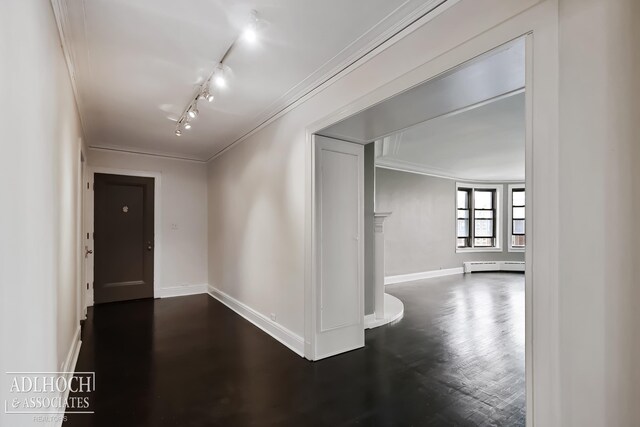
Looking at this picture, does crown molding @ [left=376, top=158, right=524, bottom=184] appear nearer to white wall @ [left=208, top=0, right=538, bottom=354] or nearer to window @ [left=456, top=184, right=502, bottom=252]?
window @ [left=456, top=184, right=502, bottom=252]

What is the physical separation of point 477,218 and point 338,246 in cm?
733

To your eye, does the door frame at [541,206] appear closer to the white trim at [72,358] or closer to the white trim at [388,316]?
A: the white trim at [388,316]

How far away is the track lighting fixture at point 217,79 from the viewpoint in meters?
2.08

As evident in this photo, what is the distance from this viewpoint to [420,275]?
7664mm

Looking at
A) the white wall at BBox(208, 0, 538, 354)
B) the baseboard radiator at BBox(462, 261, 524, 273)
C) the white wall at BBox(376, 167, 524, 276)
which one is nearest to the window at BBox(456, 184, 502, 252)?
the white wall at BBox(376, 167, 524, 276)

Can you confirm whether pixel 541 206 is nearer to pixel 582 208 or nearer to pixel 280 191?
pixel 582 208

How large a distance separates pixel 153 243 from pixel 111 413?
12.4ft

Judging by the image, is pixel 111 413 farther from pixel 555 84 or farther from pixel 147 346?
pixel 555 84

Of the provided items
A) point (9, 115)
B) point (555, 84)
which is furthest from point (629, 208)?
point (9, 115)

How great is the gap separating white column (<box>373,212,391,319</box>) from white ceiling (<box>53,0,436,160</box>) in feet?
6.83

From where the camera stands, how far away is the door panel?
3.11 m

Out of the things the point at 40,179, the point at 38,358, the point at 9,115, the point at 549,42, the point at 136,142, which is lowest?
the point at 38,358

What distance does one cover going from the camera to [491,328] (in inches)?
159

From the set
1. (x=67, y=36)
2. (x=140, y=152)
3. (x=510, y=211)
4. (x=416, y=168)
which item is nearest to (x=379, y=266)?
(x=416, y=168)
